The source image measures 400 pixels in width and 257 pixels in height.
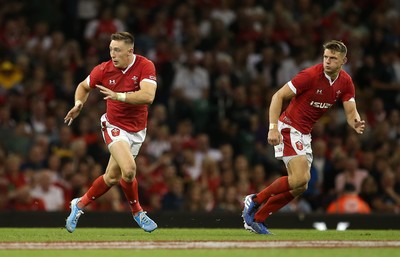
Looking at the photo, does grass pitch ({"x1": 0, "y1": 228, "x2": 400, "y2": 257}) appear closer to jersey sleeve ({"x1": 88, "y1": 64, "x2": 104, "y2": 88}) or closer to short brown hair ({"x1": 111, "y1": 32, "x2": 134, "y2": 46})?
jersey sleeve ({"x1": 88, "y1": 64, "x2": 104, "y2": 88})

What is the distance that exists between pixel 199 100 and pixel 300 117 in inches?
241

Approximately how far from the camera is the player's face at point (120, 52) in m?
11.8

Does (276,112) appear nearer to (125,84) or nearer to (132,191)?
(125,84)

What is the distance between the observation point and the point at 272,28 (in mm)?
19922

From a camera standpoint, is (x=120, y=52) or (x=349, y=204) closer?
(x=120, y=52)

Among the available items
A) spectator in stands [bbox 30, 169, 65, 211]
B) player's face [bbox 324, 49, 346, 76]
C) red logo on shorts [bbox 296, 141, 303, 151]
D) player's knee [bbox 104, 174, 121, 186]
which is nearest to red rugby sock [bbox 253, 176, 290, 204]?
red logo on shorts [bbox 296, 141, 303, 151]

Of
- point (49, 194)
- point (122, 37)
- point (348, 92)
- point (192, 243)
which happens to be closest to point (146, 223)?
point (192, 243)

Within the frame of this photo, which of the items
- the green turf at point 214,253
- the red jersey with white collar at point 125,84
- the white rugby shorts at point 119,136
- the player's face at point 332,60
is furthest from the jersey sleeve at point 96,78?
the green turf at point 214,253

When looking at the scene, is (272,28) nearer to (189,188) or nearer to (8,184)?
(189,188)

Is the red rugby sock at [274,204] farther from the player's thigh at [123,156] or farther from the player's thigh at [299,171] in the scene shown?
the player's thigh at [123,156]

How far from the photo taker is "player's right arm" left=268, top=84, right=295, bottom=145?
11.5m

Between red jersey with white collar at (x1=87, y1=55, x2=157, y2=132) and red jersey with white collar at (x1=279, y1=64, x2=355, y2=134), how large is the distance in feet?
5.39

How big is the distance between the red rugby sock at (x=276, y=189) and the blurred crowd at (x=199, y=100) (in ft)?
9.99

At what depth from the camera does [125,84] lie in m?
12.0
